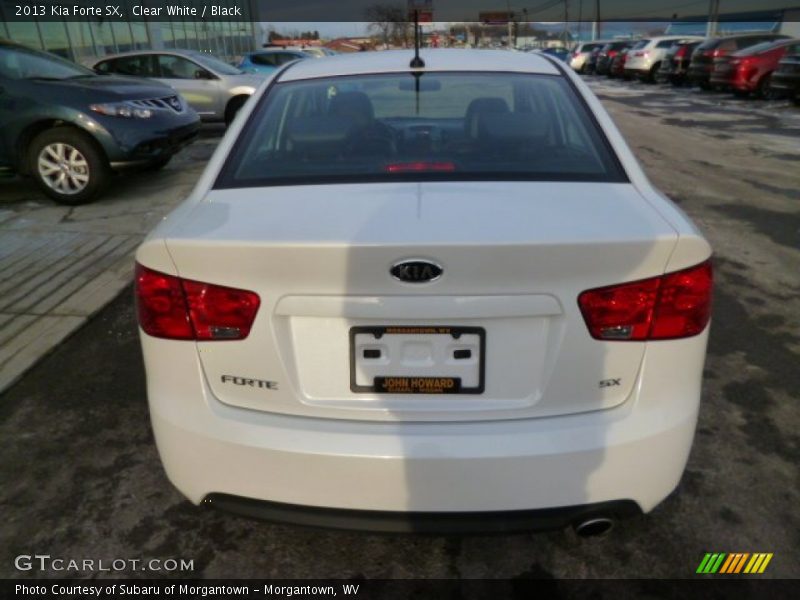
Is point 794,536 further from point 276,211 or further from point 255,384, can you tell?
point 276,211

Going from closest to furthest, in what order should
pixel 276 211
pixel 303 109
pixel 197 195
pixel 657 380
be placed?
1. pixel 657 380
2. pixel 276 211
3. pixel 197 195
4. pixel 303 109

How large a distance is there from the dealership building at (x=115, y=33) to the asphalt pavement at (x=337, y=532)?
14045mm

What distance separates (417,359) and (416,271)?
0.25m

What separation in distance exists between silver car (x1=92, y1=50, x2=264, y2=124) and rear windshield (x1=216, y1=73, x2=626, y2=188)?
387 inches

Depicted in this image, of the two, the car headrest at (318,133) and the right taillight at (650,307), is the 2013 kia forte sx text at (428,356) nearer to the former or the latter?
the right taillight at (650,307)

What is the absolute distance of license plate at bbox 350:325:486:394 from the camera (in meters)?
1.76

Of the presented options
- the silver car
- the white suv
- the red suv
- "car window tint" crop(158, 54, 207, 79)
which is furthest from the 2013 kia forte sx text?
the white suv

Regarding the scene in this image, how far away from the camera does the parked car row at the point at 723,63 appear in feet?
51.9

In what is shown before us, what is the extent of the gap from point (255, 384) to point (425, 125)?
153 centimetres

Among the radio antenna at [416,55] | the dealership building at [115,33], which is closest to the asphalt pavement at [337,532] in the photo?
the radio antenna at [416,55]

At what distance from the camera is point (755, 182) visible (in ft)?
26.2

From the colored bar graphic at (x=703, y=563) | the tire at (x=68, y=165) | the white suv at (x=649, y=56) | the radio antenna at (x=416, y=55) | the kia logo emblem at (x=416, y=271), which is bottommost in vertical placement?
the white suv at (x=649, y=56)

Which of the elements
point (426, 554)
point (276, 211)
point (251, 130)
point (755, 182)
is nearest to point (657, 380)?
point (426, 554)

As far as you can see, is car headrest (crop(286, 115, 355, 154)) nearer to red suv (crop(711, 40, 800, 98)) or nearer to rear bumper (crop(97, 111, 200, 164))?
rear bumper (crop(97, 111, 200, 164))
